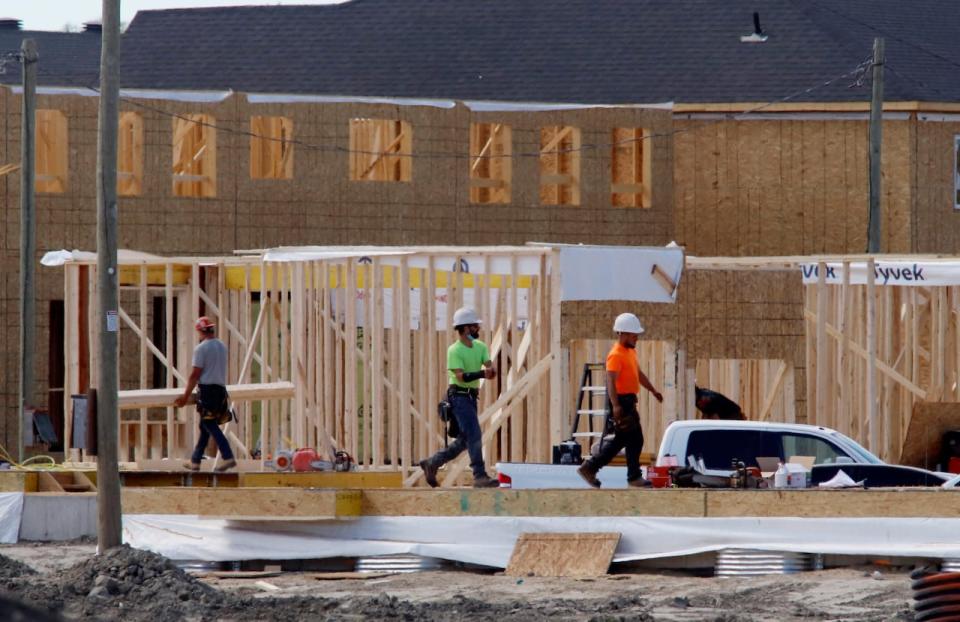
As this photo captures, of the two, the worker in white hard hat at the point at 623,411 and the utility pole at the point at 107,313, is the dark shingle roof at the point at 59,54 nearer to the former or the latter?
the utility pole at the point at 107,313

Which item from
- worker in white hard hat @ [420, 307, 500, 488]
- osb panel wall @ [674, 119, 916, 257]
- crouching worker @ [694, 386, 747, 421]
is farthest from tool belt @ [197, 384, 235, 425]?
osb panel wall @ [674, 119, 916, 257]

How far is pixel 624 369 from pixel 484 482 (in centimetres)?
166

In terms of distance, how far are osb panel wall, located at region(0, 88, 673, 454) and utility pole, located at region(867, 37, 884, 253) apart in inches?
175

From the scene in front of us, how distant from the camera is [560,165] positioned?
108ft

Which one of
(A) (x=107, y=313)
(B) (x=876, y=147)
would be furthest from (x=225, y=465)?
(B) (x=876, y=147)

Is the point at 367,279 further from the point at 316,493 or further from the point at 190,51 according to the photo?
the point at 190,51

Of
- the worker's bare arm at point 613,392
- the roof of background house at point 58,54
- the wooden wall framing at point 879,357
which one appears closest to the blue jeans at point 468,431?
the worker's bare arm at point 613,392

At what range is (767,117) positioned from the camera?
3338 cm

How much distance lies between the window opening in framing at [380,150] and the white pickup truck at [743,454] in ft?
45.0

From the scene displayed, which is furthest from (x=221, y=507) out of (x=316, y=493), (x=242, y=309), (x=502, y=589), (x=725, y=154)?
(x=725, y=154)

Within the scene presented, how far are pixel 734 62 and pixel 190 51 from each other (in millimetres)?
9610

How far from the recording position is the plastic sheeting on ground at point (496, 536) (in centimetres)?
1623

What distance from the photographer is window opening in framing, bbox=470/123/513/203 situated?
105 ft

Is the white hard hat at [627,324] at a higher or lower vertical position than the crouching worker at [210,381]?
higher
